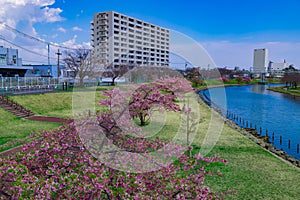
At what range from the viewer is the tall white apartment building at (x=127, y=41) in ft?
102

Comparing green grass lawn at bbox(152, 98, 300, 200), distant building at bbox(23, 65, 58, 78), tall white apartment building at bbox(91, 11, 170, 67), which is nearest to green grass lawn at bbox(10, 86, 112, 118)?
tall white apartment building at bbox(91, 11, 170, 67)

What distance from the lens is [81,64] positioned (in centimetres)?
3906

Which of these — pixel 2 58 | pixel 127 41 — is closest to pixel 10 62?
pixel 2 58

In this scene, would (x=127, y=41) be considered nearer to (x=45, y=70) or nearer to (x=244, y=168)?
(x=45, y=70)

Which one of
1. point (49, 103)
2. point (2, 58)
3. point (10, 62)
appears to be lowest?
point (49, 103)

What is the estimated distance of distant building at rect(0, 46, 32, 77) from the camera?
37.8 meters

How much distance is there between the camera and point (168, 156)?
498 cm

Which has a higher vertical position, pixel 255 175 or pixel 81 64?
pixel 81 64

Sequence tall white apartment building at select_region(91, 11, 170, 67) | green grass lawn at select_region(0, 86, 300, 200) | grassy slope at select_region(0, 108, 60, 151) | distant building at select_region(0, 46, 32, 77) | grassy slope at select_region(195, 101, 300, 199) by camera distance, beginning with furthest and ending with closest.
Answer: distant building at select_region(0, 46, 32, 77) → tall white apartment building at select_region(91, 11, 170, 67) → grassy slope at select_region(0, 108, 60, 151) → green grass lawn at select_region(0, 86, 300, 200) → grassy slope at select_region(195, 101, 300, 199)

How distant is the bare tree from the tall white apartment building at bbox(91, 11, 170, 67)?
1.98 m

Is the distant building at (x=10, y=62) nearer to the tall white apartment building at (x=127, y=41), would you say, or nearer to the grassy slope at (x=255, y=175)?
the tall white apartment building at (x=127, y=41)

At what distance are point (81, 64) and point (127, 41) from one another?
8.07 meters

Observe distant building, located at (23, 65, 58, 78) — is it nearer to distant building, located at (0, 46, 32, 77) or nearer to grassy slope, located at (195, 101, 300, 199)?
distant building, located at (0, 46, 32, 77)

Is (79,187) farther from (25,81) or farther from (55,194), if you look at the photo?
(25,81)
